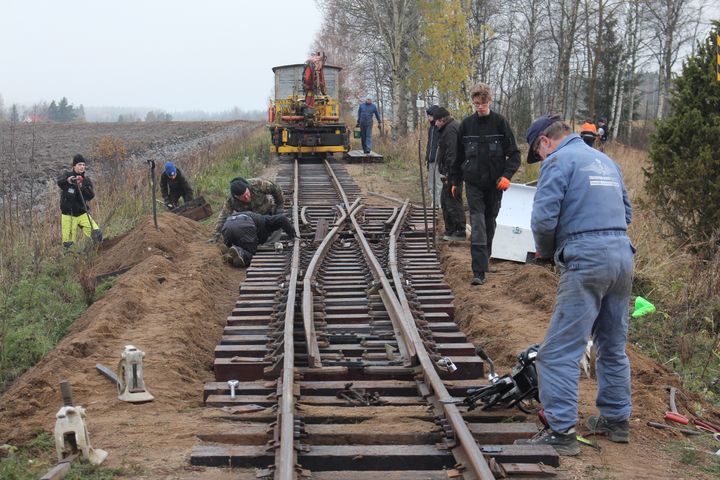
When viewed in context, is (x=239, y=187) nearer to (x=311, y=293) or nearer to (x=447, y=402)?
(x=311, y=293)

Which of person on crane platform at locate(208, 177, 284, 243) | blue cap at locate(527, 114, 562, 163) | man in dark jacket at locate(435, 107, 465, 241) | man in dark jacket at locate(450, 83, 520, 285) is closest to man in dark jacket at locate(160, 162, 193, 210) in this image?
person on crane platform at locate(208, 177, 284, 243)

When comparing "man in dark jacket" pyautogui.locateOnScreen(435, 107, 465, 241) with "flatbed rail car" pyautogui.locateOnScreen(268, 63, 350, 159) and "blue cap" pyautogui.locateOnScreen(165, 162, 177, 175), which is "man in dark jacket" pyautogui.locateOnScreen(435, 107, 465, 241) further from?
"flatbed rail car" pyautogui.locateOnScreen(268, 63, 350, 159)

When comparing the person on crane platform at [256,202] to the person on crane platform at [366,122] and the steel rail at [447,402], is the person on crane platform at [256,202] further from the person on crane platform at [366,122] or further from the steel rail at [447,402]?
the person on crane platform at [366,122]

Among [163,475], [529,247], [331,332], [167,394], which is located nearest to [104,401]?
[167,394]

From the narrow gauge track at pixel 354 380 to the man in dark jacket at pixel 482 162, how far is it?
59 cm

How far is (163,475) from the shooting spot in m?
3.83

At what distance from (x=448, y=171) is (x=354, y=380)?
4.73m

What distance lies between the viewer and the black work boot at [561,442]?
4152 mm

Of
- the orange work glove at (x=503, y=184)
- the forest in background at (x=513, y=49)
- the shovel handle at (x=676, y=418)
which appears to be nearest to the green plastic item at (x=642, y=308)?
the orange work glove at (x=503, y=184)

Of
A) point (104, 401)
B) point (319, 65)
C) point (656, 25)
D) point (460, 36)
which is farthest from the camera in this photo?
point (656, 25)

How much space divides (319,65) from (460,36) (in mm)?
4477

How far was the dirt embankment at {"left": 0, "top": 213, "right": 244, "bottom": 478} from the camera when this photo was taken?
4.33 m

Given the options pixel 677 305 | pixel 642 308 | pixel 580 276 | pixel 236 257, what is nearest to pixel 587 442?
pixel 580 276

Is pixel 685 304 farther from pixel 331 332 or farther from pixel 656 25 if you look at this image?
pixel 656 25
